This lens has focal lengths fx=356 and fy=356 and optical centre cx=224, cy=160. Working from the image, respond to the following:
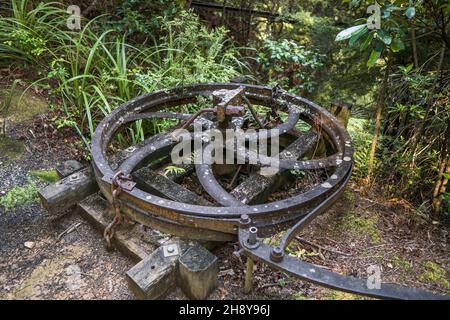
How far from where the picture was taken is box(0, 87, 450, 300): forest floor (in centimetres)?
206

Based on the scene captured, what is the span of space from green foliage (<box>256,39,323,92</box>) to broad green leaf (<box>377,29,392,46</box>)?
222 cm

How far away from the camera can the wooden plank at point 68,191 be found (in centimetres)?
231

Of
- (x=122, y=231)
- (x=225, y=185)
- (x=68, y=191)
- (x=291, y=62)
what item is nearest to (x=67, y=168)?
(x=68, y=191)

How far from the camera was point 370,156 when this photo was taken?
279 centimetres

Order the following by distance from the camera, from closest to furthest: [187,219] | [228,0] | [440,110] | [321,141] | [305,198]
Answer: [187,219] → [305,198] → [440,110] → [321,141] → [228,0]

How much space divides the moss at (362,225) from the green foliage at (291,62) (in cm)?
200

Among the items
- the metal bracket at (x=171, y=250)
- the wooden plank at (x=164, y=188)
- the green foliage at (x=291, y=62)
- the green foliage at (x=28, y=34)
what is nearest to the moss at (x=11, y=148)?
the green foliage at (x=28, y=34)

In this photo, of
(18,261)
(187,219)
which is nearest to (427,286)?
(187,219)

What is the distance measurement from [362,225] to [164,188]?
4.71 feet

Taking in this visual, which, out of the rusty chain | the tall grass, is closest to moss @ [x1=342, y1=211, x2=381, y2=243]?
the rusty chain

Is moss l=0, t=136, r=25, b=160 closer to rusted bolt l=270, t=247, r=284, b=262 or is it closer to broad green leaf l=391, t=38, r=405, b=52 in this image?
rusted bolt l=270, t=247, r=284, b=262

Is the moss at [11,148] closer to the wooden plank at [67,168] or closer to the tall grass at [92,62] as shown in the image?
the tall grass at [92,62]
